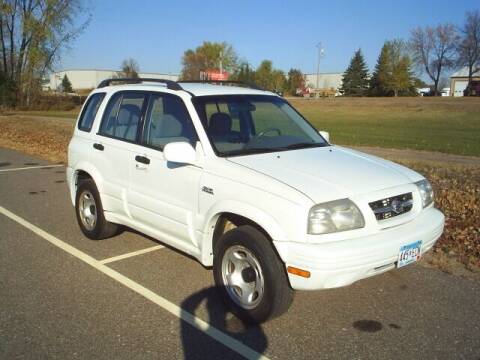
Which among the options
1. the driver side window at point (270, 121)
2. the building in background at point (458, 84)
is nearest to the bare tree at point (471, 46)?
the building in background at point (458, 84)

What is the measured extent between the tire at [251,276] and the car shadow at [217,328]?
3.4 inches

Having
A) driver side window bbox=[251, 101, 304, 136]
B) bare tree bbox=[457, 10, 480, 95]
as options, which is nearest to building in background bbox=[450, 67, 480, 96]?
bare tree bbox=[457, 10, 480, 95]

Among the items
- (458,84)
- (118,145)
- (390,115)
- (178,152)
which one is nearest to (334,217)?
(178,152)

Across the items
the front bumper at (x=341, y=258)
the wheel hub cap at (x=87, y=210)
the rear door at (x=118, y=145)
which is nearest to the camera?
the front bumper at (x=341, y=258)

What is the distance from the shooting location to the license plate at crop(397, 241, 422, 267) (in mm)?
3582

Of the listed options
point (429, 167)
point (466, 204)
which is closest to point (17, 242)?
point (466, 204)

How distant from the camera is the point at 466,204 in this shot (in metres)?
6.71

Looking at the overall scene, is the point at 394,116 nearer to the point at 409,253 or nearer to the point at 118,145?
the point at 118,145

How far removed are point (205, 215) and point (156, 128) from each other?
46.8 inches

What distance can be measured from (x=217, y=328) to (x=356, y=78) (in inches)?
3295

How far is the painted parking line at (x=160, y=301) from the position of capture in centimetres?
339

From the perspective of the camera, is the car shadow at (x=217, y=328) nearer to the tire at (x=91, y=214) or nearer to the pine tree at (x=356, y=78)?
the tire at (x=91, y=214)

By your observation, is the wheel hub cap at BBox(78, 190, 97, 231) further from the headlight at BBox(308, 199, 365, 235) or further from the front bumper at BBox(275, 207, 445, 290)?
the headlight at BBox(308, 199, 365, 235)

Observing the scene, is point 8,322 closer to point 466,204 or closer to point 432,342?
point 432,342
